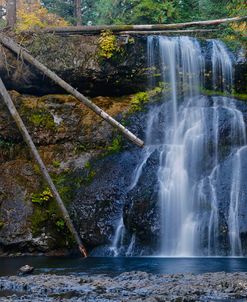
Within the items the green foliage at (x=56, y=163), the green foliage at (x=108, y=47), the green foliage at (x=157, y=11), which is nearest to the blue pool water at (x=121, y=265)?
the green foliage at (x=56, y=163)

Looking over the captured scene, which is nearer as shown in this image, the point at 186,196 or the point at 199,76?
the point at 186,196

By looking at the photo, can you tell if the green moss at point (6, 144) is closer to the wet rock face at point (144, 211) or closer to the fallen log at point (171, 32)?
the wet rock face at point (144, 211)

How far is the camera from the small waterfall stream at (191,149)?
43.7 ft

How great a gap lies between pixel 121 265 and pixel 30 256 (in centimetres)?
330

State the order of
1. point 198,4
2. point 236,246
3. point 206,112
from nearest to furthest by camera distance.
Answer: point 236,246 → point 206,112 → point 198,4

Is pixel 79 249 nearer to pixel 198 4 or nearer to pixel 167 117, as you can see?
pixel 167 117

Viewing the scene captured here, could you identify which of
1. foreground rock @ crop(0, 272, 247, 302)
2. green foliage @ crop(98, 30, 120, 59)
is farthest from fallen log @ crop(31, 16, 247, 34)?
foreground rock @ crop(0, 272, 247, 302)

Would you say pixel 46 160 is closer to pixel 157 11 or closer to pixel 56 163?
pixel 56 163

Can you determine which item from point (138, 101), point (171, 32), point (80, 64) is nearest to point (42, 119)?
point (80, 64)

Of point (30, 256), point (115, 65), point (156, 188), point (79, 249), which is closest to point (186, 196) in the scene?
point (156, 188)

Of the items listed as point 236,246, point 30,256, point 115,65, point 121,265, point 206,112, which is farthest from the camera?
point 115,65

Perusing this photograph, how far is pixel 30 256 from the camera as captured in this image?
13836 millimetres

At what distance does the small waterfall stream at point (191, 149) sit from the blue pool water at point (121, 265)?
102cm

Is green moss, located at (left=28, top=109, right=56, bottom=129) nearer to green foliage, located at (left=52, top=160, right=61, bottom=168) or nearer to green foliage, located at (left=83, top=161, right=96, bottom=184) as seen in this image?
green foliage, located at (left=52, top=160, right=61, bottom=168)
